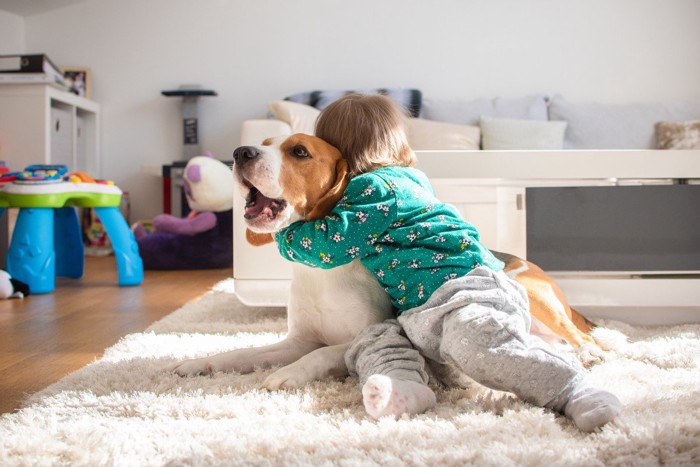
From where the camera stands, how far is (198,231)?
3580mm

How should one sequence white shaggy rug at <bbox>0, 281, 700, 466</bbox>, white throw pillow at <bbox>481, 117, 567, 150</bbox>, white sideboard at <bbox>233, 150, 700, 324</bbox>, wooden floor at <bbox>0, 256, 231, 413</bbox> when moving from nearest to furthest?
1. white shaggy rug at <bbox>0, 281, 700, 466</bbox>
2. wooden floor at <bbox>0, 256, 231, 413</bbox>
3. white sideboard at <bbox>233, 150, 700, 324</bbox>
4. white throw pillow at <bbox>481, 117, 567, 150</bbox>

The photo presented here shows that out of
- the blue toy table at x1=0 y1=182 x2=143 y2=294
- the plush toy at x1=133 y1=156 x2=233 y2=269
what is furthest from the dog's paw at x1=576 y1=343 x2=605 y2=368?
the plush toy at x1=133 y1=156 x2=233 y2=269

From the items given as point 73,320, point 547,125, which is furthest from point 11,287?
point 547,125

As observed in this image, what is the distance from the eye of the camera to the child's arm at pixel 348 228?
42.8 inches

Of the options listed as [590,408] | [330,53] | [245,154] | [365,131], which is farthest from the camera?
[330,53]

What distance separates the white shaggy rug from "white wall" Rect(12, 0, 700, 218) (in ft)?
10.7

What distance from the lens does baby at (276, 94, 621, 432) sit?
0.94 meters

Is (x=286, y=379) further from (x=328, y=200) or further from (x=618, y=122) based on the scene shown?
(x=618, y=122)

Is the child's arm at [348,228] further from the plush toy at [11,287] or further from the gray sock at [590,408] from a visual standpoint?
the plush toy at [11,287]

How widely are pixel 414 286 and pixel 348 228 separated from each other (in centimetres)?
15

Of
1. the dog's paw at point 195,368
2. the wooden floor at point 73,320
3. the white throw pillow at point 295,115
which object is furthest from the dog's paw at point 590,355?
the white throw pillow at point 295,115

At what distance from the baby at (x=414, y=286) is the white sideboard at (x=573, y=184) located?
23.4 inches

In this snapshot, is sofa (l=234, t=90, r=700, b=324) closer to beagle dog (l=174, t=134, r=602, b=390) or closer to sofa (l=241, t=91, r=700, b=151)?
beagle dog (l=174, t=134, r=602, b=390)

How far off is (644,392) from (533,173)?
87cm
